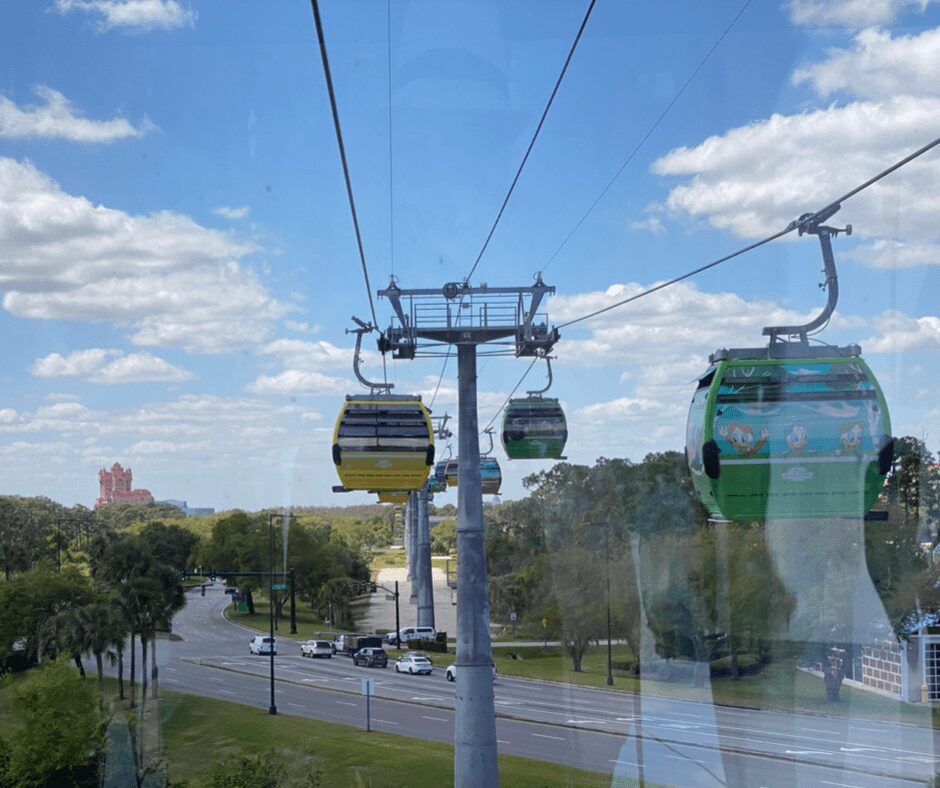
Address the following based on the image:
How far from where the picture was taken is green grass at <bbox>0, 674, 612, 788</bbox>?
14391mm

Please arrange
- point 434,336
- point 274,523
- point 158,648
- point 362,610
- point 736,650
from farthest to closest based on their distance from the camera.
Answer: point 362,610 → point 274,523 → point 158,648 → point 736,650 → point 434,336

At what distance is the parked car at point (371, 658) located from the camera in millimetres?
28766

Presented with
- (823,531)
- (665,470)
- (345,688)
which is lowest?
(345,688)

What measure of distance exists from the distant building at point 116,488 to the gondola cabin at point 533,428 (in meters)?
18.3

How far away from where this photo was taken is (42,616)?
1845 cm

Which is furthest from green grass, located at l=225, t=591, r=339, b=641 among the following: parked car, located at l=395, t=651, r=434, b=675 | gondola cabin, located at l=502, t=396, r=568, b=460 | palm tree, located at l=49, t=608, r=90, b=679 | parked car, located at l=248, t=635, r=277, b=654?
gondola cabin, located at l=502, t=396, r=568, b=460

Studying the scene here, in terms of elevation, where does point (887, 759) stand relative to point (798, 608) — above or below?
below

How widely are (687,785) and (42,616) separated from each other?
11653 mm

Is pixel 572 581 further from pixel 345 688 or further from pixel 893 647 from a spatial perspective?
pixel 893 647

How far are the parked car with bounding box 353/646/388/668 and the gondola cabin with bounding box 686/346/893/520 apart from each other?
952 inches

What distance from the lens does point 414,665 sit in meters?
27.1

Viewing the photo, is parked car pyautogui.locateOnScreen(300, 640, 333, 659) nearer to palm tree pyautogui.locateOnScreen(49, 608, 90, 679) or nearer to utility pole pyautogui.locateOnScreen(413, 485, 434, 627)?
utility pole pyautogui.locateOnScreen(413, 485, 434, 627)

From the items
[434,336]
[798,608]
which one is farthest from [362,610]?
[434,336]

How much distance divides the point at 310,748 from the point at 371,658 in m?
12.2
